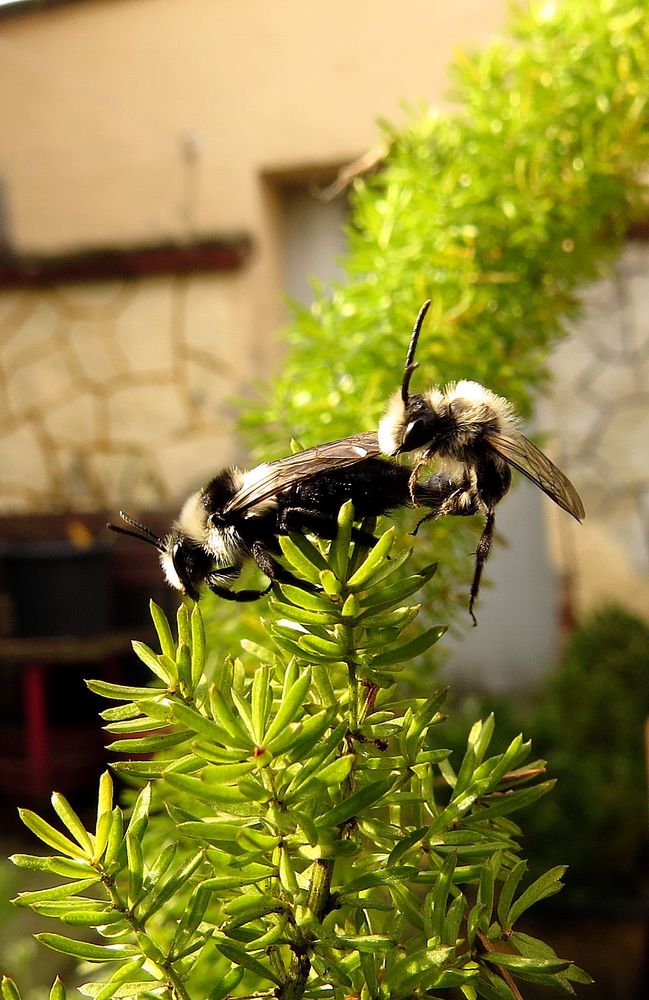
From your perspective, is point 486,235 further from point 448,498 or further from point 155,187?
point 155,187

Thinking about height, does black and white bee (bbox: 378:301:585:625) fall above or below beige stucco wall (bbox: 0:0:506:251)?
below

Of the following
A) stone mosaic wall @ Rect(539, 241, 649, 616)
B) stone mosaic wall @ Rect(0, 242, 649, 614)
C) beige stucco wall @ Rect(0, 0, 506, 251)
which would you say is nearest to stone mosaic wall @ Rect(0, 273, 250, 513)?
stone mosaic wall @ Rect(0, 242, 649, 614)

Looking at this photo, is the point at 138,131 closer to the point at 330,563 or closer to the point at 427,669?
the point at 427,669

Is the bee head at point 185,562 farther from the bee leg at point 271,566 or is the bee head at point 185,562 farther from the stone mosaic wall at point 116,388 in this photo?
the stone mosaic wall at point 116,388

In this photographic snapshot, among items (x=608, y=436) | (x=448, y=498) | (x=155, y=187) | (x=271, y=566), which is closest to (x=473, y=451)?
(x=448, y=498)

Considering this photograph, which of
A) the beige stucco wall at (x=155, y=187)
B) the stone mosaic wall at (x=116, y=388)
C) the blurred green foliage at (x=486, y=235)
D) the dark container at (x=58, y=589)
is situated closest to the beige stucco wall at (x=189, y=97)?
the beige stucco wall at (x=155, y=187)

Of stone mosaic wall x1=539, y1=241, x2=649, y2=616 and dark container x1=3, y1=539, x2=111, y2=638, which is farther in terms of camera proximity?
stone mosaic wall x1=539, y1=241, x2=649, y2=616

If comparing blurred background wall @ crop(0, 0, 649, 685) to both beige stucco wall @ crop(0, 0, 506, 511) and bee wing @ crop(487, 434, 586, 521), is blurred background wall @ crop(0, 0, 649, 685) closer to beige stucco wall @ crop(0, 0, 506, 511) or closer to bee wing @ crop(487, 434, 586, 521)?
beige stucco wall @ crop(0, 0, 506, 511)
